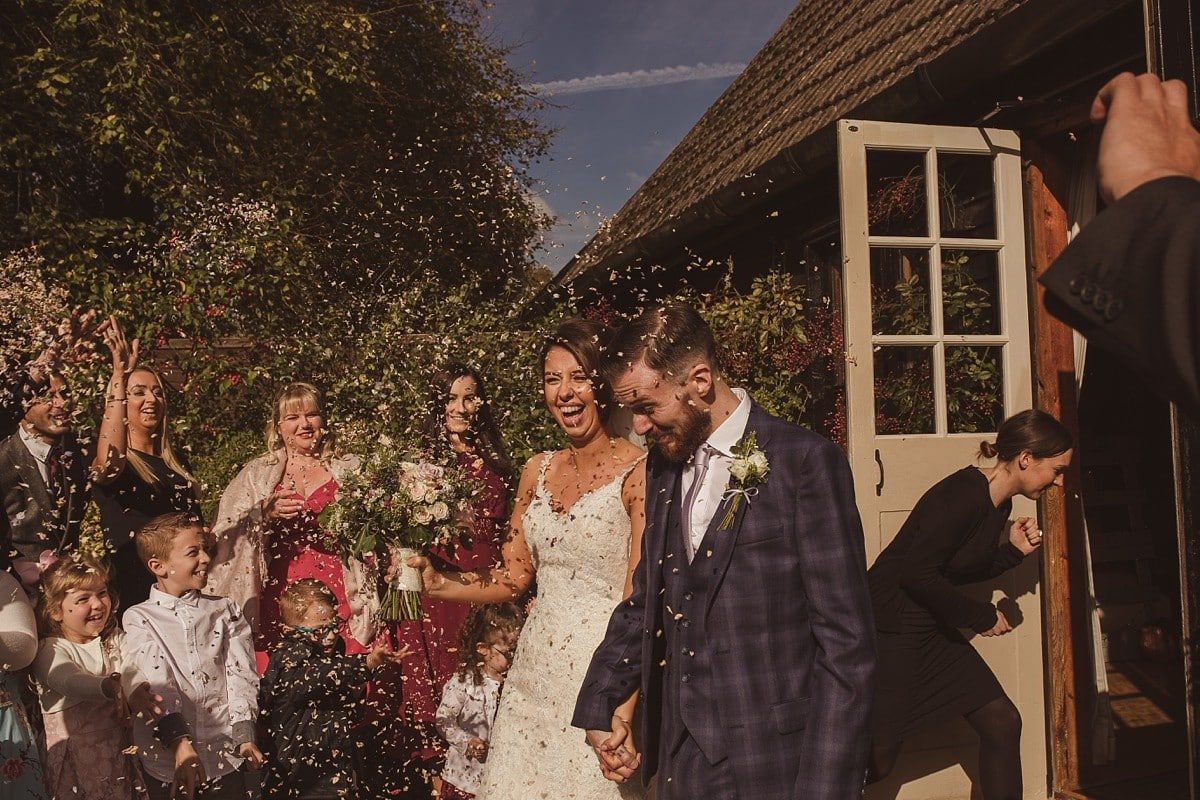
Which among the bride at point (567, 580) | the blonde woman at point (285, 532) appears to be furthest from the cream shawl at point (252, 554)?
the bride at point (567, 580)

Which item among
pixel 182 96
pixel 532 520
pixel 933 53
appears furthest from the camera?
pixel 182 96

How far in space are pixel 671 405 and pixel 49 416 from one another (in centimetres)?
337

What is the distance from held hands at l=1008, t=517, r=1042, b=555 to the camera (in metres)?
4.02

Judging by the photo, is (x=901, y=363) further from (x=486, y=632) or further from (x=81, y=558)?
(x=81, y=558)

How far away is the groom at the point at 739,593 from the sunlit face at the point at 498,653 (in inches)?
72.4

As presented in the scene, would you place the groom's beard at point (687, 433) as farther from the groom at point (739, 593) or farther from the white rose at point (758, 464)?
the white rose at point (758, 464)

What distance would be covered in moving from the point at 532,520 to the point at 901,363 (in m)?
1.94

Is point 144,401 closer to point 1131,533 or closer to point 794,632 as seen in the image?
point 794,632

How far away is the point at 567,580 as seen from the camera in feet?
11.4

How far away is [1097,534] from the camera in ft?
24.4

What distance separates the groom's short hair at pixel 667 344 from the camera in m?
2.61

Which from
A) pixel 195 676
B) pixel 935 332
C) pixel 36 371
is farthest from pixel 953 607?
pixel 36 371

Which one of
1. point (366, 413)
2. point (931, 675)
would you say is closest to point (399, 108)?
point (366, 413)

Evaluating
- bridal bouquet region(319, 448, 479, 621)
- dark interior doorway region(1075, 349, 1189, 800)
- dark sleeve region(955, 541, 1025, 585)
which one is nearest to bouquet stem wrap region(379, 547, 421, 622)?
bridal bouquet region(319, 448, 479, 621)
